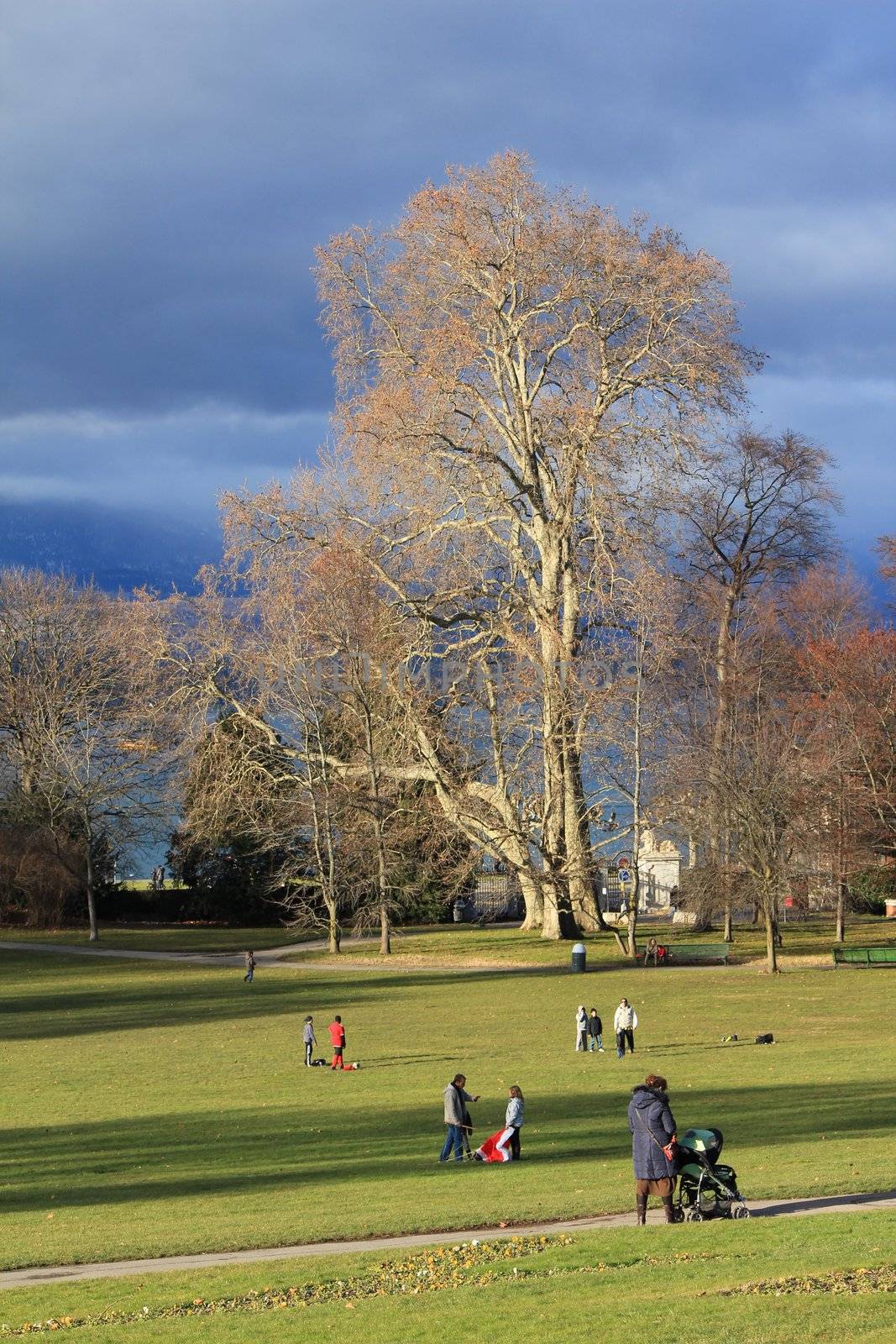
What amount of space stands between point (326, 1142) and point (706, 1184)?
7435 millimetres

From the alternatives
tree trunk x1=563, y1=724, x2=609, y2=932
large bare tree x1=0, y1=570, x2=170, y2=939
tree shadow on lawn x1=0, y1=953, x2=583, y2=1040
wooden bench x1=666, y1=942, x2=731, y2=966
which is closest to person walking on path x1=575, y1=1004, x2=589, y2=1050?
tree shadow on lawn x1=0, y1=953, x2=583, y2=1040

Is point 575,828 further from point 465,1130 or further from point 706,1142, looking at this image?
point 706,1142

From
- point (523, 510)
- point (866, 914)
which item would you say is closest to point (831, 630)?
point (866, 914)

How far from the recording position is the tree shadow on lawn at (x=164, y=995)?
121 ft

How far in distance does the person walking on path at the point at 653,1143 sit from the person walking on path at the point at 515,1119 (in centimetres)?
466

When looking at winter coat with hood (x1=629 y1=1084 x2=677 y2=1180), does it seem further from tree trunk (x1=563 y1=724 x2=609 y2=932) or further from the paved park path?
tree trunk (x1=563 y1=724 x2=609 y2=932)

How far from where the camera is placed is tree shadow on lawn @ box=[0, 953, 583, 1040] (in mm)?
36906

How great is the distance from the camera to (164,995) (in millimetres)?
42969

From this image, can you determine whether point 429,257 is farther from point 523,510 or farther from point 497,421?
point 523,510

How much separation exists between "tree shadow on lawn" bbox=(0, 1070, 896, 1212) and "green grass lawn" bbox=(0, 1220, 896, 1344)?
468 centimetres

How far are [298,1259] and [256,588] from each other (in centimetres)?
4224

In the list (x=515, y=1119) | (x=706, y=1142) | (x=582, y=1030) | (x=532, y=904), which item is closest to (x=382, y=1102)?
(x=515, y=1119)

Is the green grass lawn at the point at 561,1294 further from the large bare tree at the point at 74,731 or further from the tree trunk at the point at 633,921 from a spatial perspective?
the large bare tree at the point at 74,731

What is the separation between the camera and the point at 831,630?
78.9m
